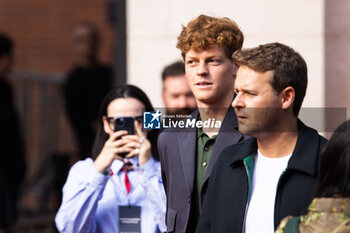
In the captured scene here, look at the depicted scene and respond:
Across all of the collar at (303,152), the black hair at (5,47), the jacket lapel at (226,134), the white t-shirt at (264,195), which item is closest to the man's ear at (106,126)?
the jacket lapel at (226,134)

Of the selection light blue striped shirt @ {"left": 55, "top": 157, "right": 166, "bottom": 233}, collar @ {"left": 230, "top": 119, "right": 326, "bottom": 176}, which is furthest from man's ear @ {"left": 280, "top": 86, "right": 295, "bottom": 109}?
light blue striped shirt @ {"left": 55, "top": 157, "right": 166, "bottom": 233}

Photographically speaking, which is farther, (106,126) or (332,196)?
(106,126)

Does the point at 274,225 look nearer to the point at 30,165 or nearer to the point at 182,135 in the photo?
the point at 182,135

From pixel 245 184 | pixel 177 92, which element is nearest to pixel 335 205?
pixel 245 184

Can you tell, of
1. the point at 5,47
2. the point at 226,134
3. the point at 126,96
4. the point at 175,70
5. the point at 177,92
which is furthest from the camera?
the point at 5,47

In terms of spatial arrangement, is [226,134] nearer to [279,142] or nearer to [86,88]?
[279,142]

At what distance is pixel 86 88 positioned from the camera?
828cm

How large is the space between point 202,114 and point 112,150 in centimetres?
58

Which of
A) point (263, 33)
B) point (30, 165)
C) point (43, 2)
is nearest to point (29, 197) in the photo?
point (30, 165)

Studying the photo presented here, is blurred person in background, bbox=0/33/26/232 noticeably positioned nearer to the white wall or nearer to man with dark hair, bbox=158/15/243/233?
the white wall

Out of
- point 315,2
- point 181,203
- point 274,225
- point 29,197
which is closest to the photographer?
point 274,225

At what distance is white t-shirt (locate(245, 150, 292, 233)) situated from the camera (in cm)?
330

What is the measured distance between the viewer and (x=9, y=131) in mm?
7426

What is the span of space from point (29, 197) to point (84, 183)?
18.1ft
